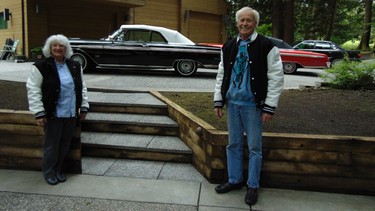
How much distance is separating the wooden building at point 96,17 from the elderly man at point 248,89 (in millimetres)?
13961

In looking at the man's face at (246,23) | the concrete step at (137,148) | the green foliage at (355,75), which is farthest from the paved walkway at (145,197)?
the green foliage at (355,75)

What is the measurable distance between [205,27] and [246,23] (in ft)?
71.9

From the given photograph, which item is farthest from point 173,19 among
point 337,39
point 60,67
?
point 337,39

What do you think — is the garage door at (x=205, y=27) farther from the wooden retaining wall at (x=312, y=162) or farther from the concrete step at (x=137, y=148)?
the wooden retaining wall at (x=312, y=162)

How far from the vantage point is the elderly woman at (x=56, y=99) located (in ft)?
13.0

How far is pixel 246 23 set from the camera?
3.56 metres

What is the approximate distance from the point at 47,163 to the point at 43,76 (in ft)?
3.39

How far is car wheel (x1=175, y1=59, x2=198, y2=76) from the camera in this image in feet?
39.4

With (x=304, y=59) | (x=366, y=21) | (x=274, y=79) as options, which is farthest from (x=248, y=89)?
(x=366, y=21)

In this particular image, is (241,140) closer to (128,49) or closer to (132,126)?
(132,126)

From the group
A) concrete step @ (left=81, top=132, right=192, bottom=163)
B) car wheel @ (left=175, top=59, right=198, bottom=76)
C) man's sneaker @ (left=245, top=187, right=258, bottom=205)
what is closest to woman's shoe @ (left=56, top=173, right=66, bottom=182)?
concrete step @ (left=81, top=132, right=192, bottom=163)

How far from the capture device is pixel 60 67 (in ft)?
13.5

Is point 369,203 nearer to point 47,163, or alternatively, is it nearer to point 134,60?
point 47,163

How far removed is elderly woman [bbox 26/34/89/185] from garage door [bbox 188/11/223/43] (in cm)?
2013
